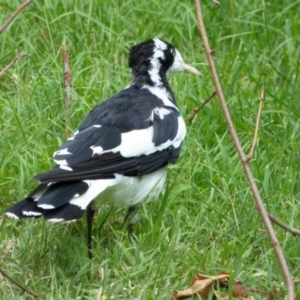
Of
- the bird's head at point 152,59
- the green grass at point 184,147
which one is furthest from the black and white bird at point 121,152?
the green grass at point 184,147

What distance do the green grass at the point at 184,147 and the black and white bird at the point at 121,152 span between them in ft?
0.69

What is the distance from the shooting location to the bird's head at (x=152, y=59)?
4930mm

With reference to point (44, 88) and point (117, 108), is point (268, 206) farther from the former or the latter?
point (44, 88)

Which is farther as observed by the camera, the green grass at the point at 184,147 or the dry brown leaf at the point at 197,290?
the green grass at the point at 184,147

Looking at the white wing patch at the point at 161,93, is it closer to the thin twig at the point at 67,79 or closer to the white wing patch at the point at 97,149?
the thin twig at the point at 67,79

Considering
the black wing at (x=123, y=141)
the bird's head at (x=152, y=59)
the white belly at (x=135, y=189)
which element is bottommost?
the white belly at (x=135, y=189)

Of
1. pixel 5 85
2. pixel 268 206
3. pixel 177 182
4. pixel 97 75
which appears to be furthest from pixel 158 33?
pixel 268 206

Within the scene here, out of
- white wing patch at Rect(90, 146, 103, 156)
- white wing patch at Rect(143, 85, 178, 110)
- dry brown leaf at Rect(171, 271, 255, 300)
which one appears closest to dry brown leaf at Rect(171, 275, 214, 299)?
dry brown leaf at Rect(171, 271, 255, 300)

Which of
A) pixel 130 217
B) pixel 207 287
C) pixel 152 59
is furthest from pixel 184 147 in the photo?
pixel 207 287

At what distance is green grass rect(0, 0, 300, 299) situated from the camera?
412cm

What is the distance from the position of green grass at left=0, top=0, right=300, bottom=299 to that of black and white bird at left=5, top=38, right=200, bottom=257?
0.69 ft

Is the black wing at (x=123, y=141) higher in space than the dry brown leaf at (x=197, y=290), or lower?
higher

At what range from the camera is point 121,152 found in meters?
4.23

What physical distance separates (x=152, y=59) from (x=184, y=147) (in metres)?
0.52
